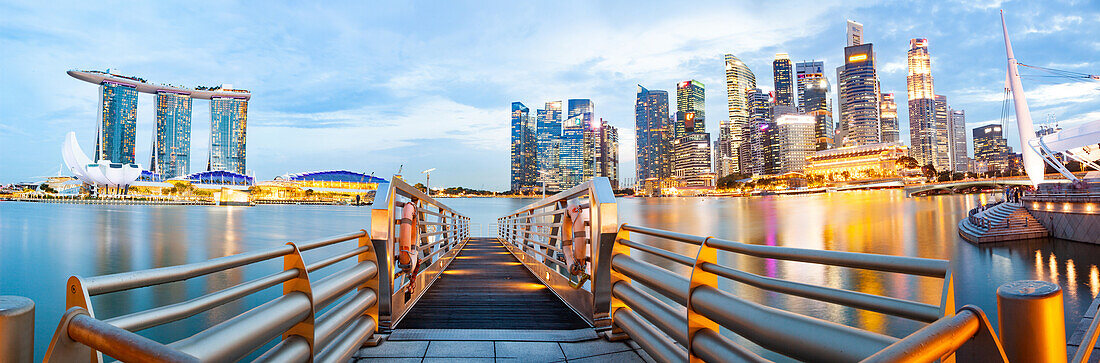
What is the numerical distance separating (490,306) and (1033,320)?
451 cm

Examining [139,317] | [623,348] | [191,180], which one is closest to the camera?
[139,317]

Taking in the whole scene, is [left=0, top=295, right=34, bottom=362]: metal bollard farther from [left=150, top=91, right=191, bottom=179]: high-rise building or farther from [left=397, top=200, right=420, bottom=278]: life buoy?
[left=150, top=91, right=191, bottom=179]: high-rise building

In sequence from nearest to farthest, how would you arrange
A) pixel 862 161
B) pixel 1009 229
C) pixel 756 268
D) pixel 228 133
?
pixel 756 268 < pixel 1009 229 < pixel 862 161 < pixel 228 133

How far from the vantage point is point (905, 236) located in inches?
1405

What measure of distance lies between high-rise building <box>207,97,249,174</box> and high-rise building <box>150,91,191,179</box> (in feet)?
27.3

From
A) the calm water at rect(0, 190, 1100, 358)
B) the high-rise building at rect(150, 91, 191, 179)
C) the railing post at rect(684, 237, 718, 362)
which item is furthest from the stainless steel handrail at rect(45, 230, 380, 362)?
the high-rise building at rect(150, 91, 191, 179)

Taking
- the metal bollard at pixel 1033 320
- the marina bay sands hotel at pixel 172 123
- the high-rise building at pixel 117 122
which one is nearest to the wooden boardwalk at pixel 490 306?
the metal bollard at pixel 1033 320

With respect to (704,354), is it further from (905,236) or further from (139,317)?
(905,236)

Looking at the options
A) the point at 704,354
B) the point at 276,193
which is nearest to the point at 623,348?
the point at 704,354

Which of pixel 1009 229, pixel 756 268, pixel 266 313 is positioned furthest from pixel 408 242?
pixel 1009 229

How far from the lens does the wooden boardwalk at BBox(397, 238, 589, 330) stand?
4363 mm

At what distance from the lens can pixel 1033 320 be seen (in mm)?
1052

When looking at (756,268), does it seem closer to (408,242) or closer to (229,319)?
(408,242)

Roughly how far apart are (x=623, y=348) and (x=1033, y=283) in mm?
2596
